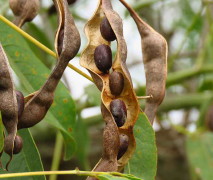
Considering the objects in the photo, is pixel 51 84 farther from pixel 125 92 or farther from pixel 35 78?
pixel 35 78

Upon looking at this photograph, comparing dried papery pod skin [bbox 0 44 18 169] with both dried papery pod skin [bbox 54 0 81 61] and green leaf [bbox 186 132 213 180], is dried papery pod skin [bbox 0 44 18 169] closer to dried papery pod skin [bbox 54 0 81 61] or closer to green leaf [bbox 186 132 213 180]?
dried papery pod skin [bbox 54 0 81 61]

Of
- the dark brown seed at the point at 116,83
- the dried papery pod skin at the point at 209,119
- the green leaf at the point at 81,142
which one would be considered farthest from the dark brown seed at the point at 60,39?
the dried papery pod skin at the point at 209,119

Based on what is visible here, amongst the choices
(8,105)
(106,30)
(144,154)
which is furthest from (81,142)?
(8,105)

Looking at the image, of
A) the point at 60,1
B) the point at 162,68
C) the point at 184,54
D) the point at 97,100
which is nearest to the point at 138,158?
the point at 162,68

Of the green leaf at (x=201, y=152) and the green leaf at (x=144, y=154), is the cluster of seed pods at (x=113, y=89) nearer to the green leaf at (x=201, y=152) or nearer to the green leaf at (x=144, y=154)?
the green leaf at (x=144, y=154)

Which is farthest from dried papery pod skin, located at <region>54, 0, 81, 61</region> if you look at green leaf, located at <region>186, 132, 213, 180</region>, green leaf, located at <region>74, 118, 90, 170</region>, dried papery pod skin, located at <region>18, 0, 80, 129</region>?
green leaf, located at <region>186, 132, 213, 180</region>
